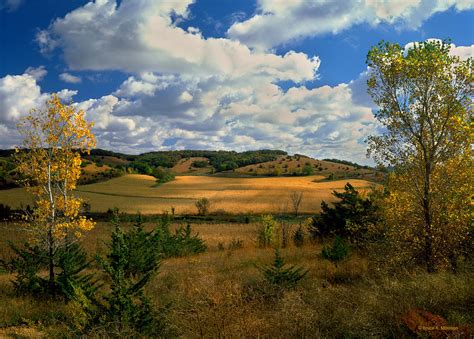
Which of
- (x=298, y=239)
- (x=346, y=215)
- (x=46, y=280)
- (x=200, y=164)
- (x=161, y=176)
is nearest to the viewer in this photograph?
(x=46, y=280)

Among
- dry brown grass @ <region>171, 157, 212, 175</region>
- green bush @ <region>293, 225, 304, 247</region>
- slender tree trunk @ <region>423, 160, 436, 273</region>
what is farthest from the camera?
dry brown grass @ <region>171, 157, 212, 175</region>

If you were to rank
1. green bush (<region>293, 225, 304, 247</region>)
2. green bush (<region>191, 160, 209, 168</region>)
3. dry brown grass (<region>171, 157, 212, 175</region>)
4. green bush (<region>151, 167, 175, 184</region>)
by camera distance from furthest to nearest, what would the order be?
green bush (<region>191, 160, 209, 168</region>), dry brown grass (<region>171, 157, 212, 175</region>), green bush (<region>151, 167, 175, 184</region>), green bush (<region>293, 225, 304, 247</region>)

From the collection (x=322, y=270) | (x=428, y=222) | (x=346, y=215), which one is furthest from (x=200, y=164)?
(x=428, y=222)

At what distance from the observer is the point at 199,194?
292ft

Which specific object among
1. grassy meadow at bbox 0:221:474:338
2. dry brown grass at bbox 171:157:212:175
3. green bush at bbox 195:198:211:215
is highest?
dry brown grass at bbox 171:157:212:175

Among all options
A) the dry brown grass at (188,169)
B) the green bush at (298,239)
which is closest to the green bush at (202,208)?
the green bush at (298,239)

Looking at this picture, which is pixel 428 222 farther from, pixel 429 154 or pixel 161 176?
pixel 161 176

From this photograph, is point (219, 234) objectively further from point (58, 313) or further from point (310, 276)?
point (58, 313)

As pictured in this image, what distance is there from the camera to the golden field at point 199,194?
68500 mm

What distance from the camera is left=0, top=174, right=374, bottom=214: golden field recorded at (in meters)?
68.5

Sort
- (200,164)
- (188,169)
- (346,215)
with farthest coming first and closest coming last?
(200,164)
(188,169)
(346,215)

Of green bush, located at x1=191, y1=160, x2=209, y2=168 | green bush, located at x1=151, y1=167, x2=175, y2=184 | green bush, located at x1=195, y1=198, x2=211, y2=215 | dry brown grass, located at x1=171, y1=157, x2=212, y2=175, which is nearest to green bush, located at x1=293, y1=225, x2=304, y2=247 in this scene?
green bush, located at x1=195, y1=198, x2=211, y2=215

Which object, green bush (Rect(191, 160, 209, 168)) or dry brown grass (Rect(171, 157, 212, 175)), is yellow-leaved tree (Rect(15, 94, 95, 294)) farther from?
green bush (Rect(191, 160, 209, 168))

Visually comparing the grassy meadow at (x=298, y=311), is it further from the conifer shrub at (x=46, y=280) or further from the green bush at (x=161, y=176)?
the green bush at (x=161, y=176)
